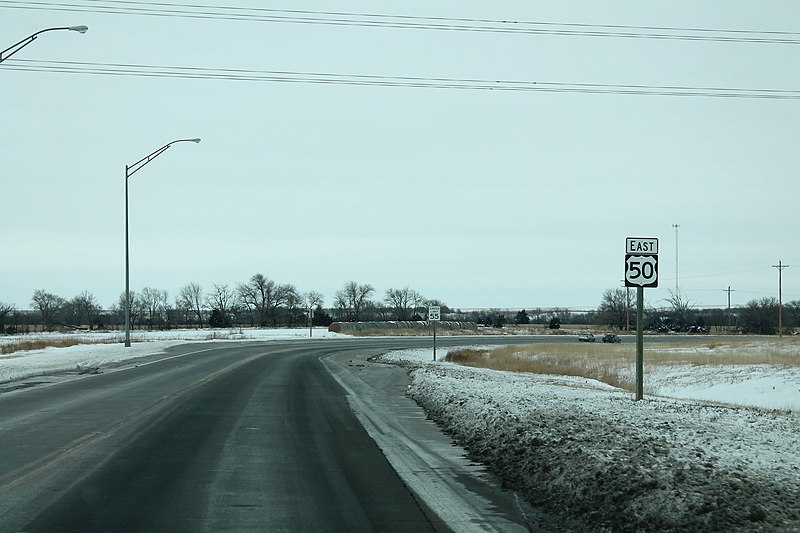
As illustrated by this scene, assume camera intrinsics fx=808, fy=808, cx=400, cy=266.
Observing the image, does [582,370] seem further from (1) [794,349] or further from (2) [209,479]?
(2) [209,479]

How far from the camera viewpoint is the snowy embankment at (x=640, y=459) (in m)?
7.03

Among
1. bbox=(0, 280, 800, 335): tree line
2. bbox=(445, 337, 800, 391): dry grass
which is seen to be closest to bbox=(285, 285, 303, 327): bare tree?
bbox=(0, 280, 800, 335): tree line

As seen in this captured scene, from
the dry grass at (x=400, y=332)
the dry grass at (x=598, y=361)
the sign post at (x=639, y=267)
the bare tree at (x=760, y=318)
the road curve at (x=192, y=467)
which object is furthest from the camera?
the bare tree at (x=760, y=318)

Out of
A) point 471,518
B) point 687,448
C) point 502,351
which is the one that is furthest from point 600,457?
point 502,351

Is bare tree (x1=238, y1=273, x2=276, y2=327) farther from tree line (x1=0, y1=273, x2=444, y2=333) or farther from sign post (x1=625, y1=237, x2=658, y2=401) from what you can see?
sign post (x1=625, y1=237, x2=658, y2=401)

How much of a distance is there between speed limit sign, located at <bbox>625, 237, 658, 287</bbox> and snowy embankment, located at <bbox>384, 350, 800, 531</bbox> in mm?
2414

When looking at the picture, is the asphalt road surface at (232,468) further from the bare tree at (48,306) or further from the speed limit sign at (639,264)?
the bare tree at (48,306)

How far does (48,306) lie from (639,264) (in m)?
167

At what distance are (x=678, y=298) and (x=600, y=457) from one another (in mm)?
154349

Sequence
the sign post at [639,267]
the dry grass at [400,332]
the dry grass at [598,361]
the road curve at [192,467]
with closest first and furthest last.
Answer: the road curve at [192,467]
the sign post at [639,267]
the dry grass at [598,361]
the dry grass at [400,332]

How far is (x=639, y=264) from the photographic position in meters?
16.5

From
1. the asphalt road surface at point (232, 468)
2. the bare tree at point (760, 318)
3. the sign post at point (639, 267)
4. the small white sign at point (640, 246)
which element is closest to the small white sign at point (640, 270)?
the sign post at point (639, 267)

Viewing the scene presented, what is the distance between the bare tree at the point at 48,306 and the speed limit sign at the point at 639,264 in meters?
157

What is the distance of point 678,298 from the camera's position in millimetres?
154875
